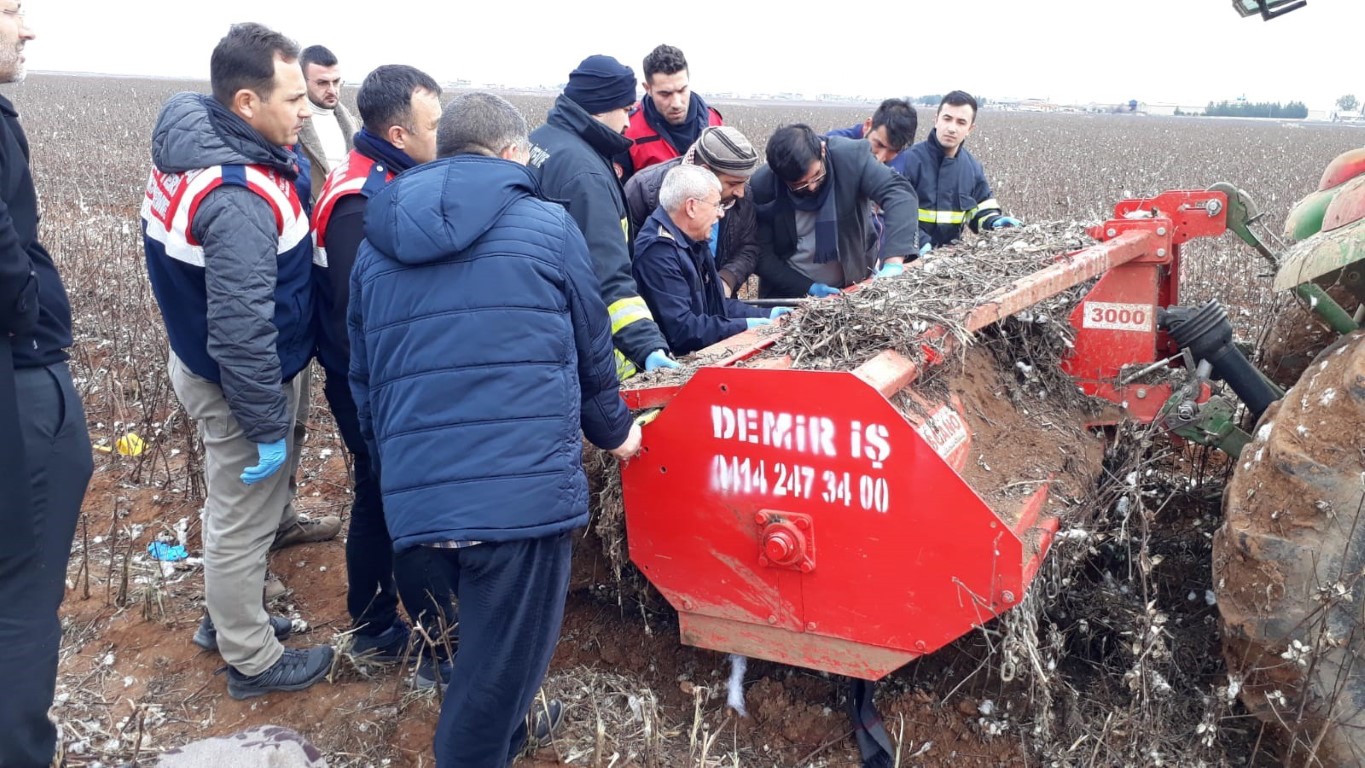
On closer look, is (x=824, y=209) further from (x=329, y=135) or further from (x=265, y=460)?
(x=265, y=460)

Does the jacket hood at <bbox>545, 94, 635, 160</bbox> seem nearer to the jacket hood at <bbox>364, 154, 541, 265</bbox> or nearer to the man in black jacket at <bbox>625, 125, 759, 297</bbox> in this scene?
the man in black jacket at <bbox>625, 125, 759, 297</bbox>

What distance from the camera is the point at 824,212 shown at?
462 cm

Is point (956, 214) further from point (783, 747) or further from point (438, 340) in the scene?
point (438, 340)

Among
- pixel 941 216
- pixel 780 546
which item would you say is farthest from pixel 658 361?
pixel 941 216

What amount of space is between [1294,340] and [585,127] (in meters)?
2.81

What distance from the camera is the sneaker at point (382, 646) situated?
10.6ft

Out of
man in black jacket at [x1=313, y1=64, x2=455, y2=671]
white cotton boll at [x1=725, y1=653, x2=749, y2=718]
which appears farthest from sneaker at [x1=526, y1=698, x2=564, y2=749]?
white cotton boll at [x1=725, y1=653, x2=749, y2=718]

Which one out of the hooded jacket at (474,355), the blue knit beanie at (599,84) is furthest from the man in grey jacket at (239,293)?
the blue knit beanie at (599,84)

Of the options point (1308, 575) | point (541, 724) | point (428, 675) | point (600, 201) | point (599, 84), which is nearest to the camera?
point (1308, 575)

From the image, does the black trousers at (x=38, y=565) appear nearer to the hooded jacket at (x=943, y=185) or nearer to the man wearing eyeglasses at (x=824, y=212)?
the man wearing eyeglasses at (x=824, y=212)

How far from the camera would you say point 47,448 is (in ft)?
7.23

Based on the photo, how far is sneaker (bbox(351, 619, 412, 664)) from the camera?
323 centimetres

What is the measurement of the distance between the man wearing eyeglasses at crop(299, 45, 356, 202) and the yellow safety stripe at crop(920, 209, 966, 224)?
11.0ft

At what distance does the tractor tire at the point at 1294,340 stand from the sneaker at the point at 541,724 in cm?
292
